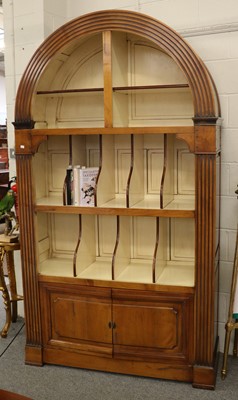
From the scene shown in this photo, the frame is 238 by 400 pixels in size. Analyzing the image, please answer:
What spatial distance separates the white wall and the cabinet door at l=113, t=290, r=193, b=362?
51 centimetres

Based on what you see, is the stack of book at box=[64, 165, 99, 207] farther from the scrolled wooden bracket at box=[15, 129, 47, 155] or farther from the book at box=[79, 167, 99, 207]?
the scrolled wooden bracket at box=[15, 129, 47, 155]

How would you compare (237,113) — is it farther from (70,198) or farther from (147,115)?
(70,198)

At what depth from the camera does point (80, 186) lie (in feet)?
9.88

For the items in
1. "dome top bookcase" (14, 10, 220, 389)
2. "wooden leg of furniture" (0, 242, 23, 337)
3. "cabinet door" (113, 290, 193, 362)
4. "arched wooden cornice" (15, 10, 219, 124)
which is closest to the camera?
"arched wooden cornice" (15, 10, 219, 124)

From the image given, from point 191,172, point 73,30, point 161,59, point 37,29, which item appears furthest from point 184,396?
point 37,29

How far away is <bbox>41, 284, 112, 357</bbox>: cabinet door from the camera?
3014 millimetres

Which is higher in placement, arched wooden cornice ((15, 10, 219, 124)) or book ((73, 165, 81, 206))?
arched wooden cornice ((15, 10, 219, 124))

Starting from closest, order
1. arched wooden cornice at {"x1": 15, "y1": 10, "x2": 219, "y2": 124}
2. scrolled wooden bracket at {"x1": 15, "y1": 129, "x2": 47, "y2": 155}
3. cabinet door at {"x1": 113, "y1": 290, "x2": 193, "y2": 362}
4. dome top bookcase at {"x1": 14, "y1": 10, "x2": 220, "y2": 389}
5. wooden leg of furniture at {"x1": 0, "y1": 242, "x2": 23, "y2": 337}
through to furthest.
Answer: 1. arched wooden cornice at {"x1": 15, "y1": 10, "x2": 219, "y2": 124}
2. dome top bookcase at {"x1": 14, "y1": 10, "x2": 220, "y2": 389}
3. cabinet door at {"x1": 113, "y1": 290, "x2": 193, "y2": 362}
4. scrolled wooden bracket at {"x1": 15, "y1": 129, "x2": 47, "y2": 155}
5. wooden leg of furniture at {"x1": 0, "y1": 242, "x2": 23, "y2": 337}

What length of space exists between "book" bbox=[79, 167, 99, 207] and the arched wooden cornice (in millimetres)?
506

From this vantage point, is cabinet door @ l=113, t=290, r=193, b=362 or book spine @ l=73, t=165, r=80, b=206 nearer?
cabinet door @ l=113, t=290, r=193, b=362

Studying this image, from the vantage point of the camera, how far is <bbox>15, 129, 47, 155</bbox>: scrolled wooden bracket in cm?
299

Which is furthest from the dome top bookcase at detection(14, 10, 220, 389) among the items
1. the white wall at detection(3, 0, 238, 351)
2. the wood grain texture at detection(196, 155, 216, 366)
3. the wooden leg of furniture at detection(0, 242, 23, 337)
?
the wooden leg of furniture at detection(0, 242, 23, 337)

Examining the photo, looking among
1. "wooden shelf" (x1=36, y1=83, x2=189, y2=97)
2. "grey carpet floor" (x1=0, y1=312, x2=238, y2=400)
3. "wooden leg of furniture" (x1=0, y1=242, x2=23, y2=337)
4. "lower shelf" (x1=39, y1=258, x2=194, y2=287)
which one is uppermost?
"wooden shelf" (x1=36, y1=83, x2=189, y2=97)

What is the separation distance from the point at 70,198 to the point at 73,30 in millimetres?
1077
